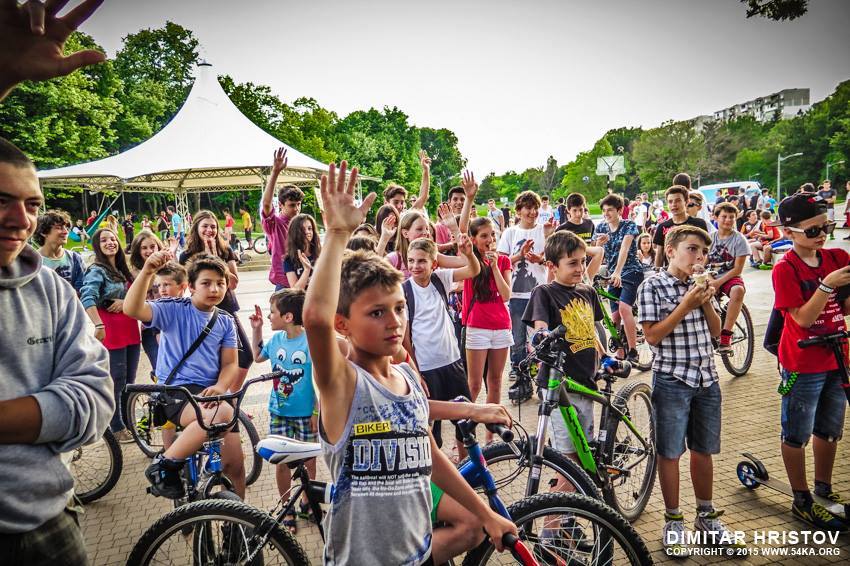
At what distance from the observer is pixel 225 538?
2.50 meters

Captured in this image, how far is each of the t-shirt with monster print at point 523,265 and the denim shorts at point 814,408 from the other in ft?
10.9

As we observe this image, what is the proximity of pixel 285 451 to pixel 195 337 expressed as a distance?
167 cm

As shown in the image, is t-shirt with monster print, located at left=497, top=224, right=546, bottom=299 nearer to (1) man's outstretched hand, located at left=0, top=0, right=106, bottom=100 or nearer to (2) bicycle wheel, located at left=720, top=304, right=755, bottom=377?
(2) bicycle wheel, located at left=720, top=304, right=755, bottom=377

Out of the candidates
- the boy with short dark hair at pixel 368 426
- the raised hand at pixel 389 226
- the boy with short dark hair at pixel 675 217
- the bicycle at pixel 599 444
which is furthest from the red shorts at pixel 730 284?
the boy with short dark hair at pixel 368 426

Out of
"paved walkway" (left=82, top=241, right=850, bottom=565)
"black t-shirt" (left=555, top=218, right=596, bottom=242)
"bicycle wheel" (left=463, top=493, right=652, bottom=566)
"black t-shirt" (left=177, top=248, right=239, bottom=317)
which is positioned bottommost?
"paved walkway" (left=82, top=241, right=850, bottom=565)

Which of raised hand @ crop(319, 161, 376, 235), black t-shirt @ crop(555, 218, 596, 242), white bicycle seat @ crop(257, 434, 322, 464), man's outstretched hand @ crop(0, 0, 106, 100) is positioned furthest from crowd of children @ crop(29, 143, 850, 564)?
man's outstretched hand @ crop(0, 0, 106, 100)

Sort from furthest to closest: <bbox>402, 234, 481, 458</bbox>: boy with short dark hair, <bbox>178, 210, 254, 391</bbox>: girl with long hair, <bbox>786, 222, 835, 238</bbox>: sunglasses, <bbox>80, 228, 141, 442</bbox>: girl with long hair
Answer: <bbox>178, 210, 254, 391</bbox>: girl with long hair < <bbox>80, 228, 141, 442</bbox>: girl with long hair < <bbox>402, 234, 481, 458</bbox>: boy with short dark hair < <bbox>786, 222, 835, 238</bbox>: sunglasses

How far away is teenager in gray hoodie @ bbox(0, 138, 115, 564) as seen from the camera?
4.76 ft

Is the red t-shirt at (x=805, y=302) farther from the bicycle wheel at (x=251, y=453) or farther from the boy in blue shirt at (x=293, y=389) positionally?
the bicycle wheel at (x=251, y=453)

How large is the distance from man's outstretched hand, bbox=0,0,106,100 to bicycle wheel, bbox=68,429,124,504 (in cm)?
353

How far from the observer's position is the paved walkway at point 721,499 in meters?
3.39

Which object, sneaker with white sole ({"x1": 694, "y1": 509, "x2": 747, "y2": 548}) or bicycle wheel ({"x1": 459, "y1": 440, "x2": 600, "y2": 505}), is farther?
sneaker with white sole ({"x1": 694, "y1": 509, "x2": 747, "y2": 548})

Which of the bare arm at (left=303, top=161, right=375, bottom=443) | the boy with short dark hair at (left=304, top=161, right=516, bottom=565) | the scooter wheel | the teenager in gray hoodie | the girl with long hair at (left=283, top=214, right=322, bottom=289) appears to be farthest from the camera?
the girl with long hair at (left=283, top=214, right=322, bottom=289)

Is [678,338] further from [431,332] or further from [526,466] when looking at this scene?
[431,332]
